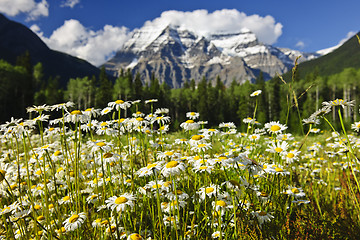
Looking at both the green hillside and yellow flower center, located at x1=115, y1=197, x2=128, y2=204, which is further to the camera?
the green hillside

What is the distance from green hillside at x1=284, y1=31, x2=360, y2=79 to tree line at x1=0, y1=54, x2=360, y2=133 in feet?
350

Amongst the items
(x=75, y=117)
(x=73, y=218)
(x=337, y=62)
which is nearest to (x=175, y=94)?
(x=75, y=117)

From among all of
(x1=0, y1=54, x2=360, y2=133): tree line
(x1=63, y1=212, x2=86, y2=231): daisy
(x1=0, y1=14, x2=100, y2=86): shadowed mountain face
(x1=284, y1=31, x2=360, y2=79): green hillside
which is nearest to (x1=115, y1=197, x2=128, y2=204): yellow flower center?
(x1=63, y1=212, x2=86, y2=231): daisy

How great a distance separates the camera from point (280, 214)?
248cm

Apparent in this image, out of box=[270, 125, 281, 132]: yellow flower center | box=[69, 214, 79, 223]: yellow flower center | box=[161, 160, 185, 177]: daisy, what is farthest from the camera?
box=[270, 125, 281, 132]: yellow flower center

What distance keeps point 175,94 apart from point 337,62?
161 metres

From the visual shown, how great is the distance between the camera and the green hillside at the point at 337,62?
150 meters

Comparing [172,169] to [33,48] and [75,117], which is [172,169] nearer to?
[75,117]

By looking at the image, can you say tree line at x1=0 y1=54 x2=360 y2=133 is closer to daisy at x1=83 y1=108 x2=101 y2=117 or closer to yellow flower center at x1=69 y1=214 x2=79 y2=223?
daisy at x1=83 y1=108 x2=101 y2=117

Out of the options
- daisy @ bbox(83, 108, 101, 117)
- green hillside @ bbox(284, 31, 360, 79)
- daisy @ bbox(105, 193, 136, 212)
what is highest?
green hillside @ bbox(284, 31, 360, 79)

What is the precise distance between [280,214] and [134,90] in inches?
2052

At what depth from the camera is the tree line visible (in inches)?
1533

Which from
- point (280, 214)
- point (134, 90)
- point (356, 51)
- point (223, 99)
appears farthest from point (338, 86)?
point (356, 51)

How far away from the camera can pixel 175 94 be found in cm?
7056
